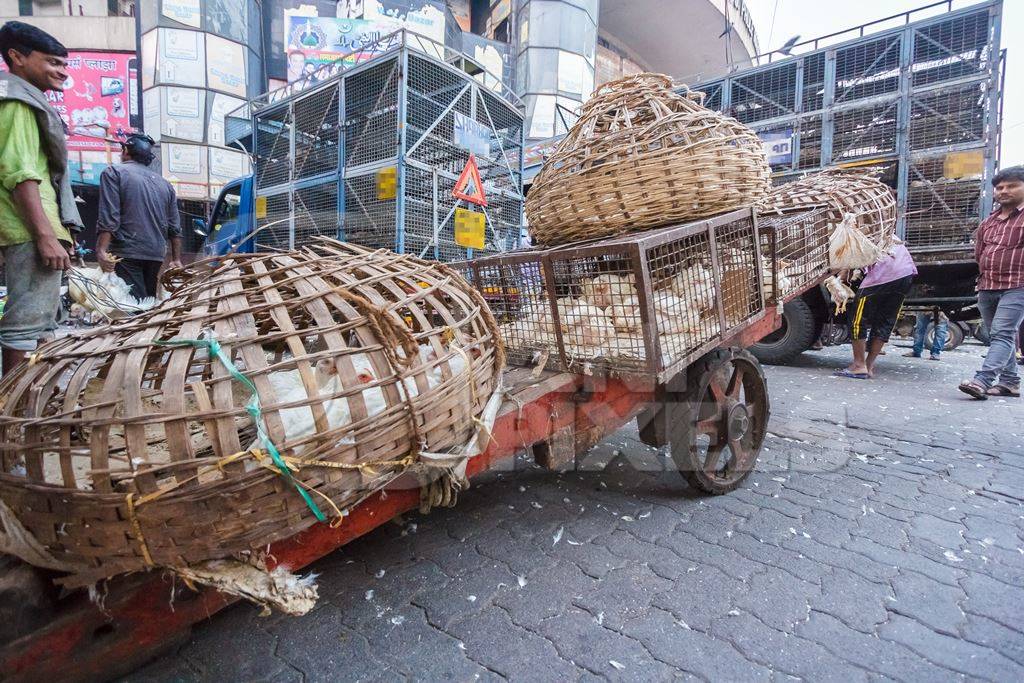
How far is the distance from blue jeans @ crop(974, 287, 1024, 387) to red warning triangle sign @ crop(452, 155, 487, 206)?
5.89 m

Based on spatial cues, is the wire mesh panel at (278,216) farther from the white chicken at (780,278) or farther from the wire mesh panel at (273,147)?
the white chicken at (780,278)

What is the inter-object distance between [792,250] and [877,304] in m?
2.96

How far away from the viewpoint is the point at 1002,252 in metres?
4.21

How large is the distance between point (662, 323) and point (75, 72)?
2015 centimetres

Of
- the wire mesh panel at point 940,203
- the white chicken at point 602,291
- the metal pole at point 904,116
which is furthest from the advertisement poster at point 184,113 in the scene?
the wire mesh panel at point 940,203

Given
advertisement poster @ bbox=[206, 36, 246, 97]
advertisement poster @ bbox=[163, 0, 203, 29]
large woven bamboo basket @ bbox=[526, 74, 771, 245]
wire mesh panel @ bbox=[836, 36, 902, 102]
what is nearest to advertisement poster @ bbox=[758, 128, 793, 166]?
wire mesh panel @ bbox=[836, 36, 902, 102]

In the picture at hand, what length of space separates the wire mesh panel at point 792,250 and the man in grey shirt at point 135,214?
4203mm

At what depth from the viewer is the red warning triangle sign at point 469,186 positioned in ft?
23.2

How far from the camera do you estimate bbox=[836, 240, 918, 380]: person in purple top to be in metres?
4.77

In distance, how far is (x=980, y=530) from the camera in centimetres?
212

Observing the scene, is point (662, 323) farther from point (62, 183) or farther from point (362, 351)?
point (62, 183)

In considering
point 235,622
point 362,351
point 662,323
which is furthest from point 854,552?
point 235,622

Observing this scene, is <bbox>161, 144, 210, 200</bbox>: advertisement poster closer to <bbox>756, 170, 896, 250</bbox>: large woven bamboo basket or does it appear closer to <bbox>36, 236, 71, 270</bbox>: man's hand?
<bbox>36, 236, 71, 270</bbox>: man's hand

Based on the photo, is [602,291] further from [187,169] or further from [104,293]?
[187,169]
